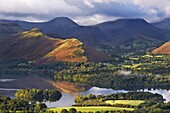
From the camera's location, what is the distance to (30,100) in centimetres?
8619

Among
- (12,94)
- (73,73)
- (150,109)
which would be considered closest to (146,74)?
(73,73)

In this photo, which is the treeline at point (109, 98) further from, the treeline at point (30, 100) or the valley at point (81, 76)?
the treeline at point (30, 100)

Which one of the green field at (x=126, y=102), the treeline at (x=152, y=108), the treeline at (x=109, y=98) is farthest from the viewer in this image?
the treeline at (x=109, y=98)

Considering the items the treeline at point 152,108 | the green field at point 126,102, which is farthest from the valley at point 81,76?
the treeline at point 152,108

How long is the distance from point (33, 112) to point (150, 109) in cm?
1738

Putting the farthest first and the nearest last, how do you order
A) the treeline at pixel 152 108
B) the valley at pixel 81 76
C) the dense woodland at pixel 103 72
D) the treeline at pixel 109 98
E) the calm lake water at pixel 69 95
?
the dense woodland at pixel 103 72 → the valley at pixel 81 76 → the calm lake water at pixel 69 95 → the treeline at pixel 109 98 → the treeline at pixel 152 108

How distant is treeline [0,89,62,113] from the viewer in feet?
232

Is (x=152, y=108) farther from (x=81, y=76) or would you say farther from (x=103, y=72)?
(x=103, y=72)

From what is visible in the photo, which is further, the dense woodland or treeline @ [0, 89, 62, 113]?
the dense woodland

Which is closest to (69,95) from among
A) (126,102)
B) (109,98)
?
(109,98)

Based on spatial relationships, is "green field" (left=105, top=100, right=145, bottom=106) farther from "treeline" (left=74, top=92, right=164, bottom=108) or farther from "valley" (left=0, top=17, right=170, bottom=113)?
"treeline" (left=74, top=92, right=164, bottom=108)

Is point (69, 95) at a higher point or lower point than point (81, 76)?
lower

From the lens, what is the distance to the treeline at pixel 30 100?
2781 inches

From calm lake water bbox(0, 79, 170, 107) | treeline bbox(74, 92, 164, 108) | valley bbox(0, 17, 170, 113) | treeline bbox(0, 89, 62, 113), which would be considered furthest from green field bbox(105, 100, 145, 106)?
treeline bbox(0, 89, 62, 113)
